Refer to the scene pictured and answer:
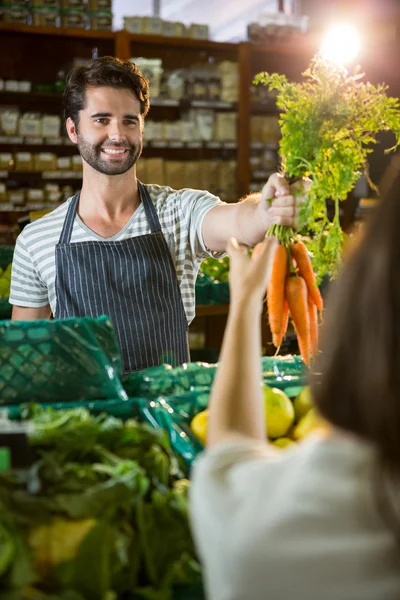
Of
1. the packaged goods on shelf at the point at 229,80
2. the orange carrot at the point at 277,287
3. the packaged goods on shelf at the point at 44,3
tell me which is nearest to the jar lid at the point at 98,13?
the packaged goods on shelf at the point at 44,3

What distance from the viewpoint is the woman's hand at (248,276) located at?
1.23 metres

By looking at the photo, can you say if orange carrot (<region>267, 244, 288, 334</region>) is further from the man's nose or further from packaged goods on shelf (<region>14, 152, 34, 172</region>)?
packaged goods on shelf (<region>14, 152, 34, 172</region>)

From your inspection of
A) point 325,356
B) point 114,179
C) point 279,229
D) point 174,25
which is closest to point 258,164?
point 174,25

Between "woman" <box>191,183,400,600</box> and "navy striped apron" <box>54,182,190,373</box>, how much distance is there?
64.4 inches

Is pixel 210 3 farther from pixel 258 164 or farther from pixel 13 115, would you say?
pixel 13 115

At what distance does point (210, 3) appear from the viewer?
945cm

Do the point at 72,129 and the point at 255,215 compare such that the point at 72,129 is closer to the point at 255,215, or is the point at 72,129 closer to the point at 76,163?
the point at 255,215

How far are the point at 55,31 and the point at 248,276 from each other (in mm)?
4800

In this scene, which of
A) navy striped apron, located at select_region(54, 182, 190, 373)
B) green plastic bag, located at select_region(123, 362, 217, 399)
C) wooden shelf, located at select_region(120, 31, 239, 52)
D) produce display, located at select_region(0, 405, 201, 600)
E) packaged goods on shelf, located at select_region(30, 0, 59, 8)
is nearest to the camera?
produce display, located at select_region(0, 405, 201, 600)

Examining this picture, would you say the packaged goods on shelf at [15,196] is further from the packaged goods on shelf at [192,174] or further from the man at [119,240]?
the man at [119,240]

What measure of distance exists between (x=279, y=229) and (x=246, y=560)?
118 cm

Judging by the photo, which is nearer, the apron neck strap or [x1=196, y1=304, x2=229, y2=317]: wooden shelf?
the apron neck strap

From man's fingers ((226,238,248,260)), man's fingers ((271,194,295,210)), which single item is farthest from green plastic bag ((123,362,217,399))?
man's fingers ((226,238,248,260))

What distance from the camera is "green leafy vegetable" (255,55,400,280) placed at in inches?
71.4
